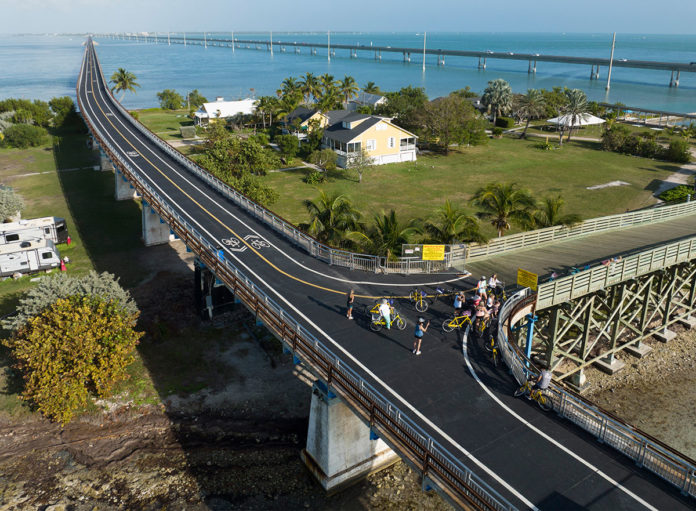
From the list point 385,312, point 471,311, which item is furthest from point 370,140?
point 385,312

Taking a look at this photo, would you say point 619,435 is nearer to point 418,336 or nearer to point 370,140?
point 418,336

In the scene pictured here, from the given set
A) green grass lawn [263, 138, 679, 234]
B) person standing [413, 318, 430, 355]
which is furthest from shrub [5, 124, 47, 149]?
person standing [413, 318, 430, 355]

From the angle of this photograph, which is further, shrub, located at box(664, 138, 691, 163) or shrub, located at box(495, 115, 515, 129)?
shrub, located at box(495, 115, 515, 129)

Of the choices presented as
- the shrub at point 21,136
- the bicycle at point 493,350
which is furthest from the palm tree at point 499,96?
the bicycle at point 493,350

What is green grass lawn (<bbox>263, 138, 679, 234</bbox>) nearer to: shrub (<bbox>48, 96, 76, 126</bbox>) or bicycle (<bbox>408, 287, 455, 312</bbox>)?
bicycle (<bbox>408, 287, 455, 312</bbox>)

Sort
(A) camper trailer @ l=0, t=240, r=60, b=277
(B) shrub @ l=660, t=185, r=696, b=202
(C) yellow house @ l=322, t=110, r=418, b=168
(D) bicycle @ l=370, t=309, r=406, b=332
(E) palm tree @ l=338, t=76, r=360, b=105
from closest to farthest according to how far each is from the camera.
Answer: (D) bicycle @ l=370, t=309, r=406, b=332, (A) camper trailer @ l=0, t=240, r=60, b=277, (B) shrub @ l=660, t=185, r=696, b=202, (C) yellow house @ l=322, t=110, r=418, b=168, (E) palm tree @ l=338, t=76, r=360, b=105

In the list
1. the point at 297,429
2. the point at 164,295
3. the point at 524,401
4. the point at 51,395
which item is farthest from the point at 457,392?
the point at 164,295

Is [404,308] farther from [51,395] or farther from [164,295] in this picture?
[164,295]

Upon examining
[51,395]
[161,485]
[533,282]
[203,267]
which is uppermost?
[533,282]
